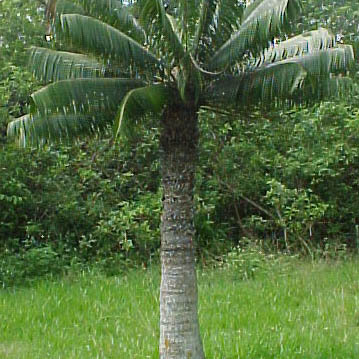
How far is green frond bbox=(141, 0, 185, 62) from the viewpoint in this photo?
473 centimetres

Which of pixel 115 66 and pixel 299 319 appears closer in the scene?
pixel 115 66

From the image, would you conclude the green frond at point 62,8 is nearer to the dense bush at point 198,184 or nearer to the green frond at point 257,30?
the green frond at point 257,30

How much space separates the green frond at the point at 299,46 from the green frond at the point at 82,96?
111 centimetres

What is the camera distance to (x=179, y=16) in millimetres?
5172

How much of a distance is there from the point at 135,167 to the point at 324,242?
3.94 metres

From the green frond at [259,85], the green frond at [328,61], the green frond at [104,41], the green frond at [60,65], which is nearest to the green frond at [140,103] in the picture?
the green frond at [104,41]

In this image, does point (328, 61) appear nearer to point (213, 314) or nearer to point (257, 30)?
point (257, 30)

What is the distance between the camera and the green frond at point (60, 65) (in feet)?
16.8

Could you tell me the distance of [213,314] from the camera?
815cm

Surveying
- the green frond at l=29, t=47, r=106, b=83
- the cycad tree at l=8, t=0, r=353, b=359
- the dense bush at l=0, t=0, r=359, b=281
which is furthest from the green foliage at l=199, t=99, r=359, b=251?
the green frond at l=29, t=47, r=106, b=83

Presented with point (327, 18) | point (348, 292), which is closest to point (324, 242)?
point (348, 292)

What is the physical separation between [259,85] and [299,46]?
58cm

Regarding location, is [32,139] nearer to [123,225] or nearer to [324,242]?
[123,225]

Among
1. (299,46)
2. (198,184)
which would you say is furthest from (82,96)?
(198,184)
